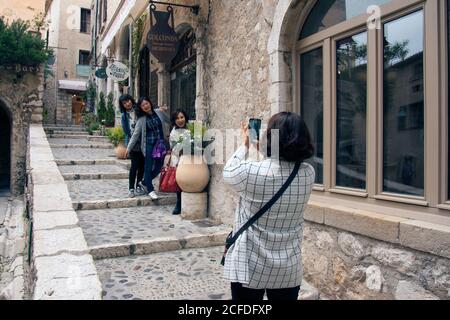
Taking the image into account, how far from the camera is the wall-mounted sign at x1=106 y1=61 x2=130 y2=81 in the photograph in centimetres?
1009

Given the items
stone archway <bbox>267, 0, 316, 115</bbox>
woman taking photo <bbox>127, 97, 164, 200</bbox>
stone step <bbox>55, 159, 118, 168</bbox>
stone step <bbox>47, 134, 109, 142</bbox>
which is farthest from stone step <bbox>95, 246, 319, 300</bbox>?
stone step <bbox>47, 134, 109, 142</bbox>

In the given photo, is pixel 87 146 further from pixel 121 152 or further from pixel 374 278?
pixel 374 278

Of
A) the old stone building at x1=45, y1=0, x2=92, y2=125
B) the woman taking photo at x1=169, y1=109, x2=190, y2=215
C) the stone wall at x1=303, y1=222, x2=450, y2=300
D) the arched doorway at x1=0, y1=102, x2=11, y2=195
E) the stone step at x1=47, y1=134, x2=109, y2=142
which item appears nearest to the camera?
the stone wall at x1=303, y1=222, x2=450, y2=300

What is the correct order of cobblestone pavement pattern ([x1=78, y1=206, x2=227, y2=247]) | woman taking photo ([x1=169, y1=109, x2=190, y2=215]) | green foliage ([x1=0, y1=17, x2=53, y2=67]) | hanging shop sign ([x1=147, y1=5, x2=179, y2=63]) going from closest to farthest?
cobblestone pavement pattern ([x1=78, y1=206, x2=227, y2=247])
woman taking photo ([x1=169, y1=109, x2=190, y2=215])
hanging shop sign ([x1=147, y1=5, x2=179, y2=63])
green foliage ([x1=0, y1=17, x2=53, y2=67])

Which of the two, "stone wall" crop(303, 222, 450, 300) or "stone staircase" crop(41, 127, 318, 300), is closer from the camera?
"stone wall" crop(303, 222, 450, 300)

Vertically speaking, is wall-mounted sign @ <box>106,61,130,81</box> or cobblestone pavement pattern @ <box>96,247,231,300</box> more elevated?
wall-mounted sign @ <box>106,61,130,81</box>

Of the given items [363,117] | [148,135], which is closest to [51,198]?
[148,135]

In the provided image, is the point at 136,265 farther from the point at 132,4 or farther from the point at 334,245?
the point at 132,4

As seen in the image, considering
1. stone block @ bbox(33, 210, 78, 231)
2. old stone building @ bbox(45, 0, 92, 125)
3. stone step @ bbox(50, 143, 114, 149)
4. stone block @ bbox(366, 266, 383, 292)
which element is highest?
old stone building @ bbox(45, 0, 92, 125)

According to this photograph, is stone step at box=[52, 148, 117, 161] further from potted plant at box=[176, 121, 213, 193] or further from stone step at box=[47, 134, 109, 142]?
potted plant at box=[176, 121, 213, 193]

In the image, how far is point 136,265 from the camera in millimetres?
3451

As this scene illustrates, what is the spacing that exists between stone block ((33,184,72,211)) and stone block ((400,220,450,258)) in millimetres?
→ 2975

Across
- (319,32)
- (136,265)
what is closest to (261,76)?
(319,32)

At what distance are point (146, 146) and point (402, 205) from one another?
12.3 ft
